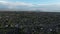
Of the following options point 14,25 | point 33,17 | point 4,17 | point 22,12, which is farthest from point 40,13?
point 4,17

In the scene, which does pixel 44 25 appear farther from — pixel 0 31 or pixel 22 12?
pixel 0 31

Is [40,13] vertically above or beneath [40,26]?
above

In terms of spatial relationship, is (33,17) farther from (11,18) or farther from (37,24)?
(11,18)

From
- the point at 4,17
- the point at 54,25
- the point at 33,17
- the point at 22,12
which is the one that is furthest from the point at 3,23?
the point at 54,25

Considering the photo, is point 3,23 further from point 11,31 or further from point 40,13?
point 40,13

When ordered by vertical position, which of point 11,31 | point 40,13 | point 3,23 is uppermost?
point 40,13

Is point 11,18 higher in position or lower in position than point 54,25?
higher
